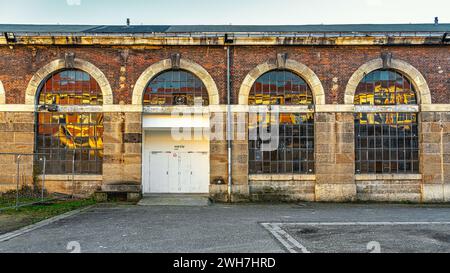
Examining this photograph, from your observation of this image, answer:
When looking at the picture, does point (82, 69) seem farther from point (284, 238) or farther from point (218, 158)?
point (284, 238)

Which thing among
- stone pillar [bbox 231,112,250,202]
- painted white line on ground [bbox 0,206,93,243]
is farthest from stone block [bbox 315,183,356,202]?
painted white line on ground [bbox 0,206,93,243]

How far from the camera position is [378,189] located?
51.3ft

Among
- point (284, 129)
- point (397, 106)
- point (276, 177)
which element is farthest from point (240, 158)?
point (397, 106)

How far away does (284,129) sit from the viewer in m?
15.8

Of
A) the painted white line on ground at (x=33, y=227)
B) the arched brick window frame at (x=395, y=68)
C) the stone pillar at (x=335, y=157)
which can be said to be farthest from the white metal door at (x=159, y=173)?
the arched brick window frame at (x=395, y=68)

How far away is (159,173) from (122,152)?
205cm

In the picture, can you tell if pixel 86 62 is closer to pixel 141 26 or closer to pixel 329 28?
pixel 141 26

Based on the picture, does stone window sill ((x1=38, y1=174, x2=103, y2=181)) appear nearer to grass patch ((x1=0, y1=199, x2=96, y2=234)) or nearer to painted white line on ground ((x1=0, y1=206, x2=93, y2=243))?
grass patch ((x1=0, y1=199, x2=96, y2=234))

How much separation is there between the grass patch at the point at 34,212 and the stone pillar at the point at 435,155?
12833mm

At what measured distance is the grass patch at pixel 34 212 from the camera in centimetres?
1027

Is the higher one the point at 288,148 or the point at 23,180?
the point at 288,148

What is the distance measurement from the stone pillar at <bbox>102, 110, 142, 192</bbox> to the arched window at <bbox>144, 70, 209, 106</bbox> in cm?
110

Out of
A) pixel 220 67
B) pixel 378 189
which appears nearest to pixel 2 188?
pixel 220 67

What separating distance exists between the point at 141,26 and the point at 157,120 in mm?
6119
